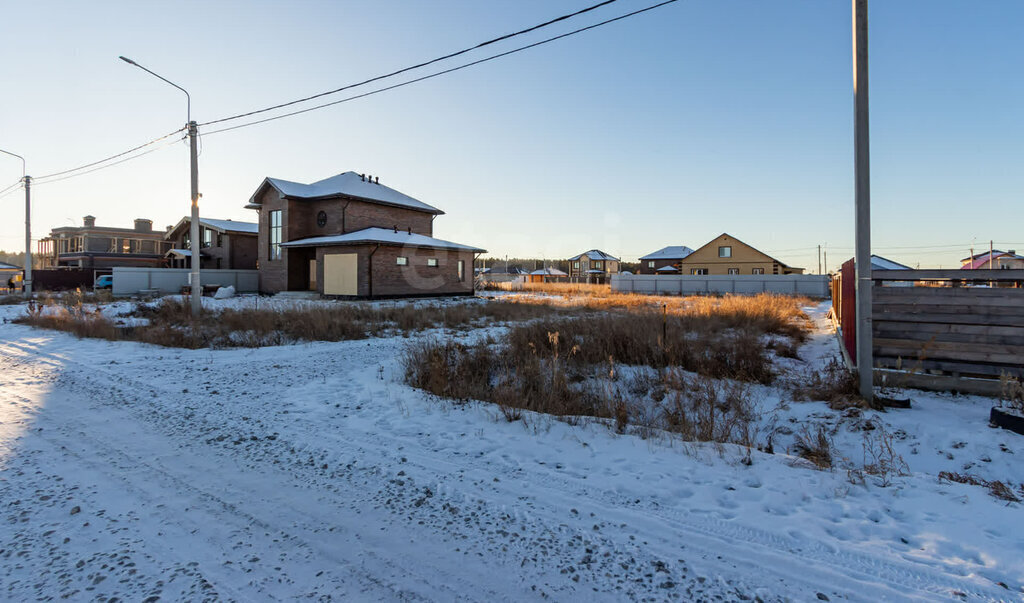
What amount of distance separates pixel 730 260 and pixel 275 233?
4668 cm

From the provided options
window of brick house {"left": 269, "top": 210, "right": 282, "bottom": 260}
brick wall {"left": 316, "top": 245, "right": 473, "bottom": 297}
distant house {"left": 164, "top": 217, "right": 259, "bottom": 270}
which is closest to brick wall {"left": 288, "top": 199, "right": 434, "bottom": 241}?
window of brick house {"left": 269, "top": 210, "right": 282, "bottom": 260}

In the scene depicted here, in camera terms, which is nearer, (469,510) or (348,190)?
(469,510)

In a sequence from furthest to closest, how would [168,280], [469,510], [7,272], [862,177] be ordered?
[7,272], [168,280], [862,177], [469,510]

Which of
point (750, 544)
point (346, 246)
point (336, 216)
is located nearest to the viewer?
point (750, 544)

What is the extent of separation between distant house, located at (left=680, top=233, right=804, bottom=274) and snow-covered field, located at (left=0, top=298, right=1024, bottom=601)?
166ft

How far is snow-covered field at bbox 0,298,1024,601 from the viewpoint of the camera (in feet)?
7.82

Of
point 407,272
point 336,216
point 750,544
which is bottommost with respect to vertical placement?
point 750,544

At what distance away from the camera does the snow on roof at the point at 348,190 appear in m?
26.0

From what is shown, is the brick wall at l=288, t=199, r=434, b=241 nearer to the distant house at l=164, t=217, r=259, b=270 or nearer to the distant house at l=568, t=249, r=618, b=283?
the distant house at l=164, t=217, r=259, b=270

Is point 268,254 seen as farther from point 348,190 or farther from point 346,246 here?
point 346,246

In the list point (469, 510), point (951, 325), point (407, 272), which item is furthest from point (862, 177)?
point (407, 272)

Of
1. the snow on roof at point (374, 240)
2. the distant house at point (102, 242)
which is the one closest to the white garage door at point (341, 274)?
the snow on roof at point (374, 240)

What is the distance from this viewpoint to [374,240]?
73.5 ft

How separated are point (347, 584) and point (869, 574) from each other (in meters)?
2.82
